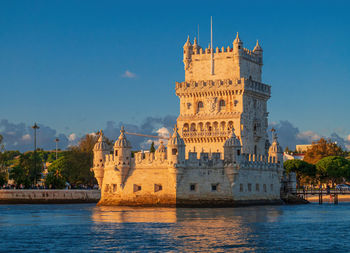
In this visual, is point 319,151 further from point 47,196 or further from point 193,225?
point 193,225

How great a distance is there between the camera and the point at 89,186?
438 feet

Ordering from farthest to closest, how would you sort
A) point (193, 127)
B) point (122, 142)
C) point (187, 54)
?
point (187, 54) < point (193, 127) < point (122, 142)

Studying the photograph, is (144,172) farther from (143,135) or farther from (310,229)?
(310,229)

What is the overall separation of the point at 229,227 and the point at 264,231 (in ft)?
10.3

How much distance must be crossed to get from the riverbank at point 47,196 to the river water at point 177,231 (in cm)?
3045

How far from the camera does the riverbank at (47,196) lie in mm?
104250

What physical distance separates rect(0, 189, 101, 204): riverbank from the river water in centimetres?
3045

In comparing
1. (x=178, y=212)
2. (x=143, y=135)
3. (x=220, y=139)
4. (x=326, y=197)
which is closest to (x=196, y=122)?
(x=220, y=139)

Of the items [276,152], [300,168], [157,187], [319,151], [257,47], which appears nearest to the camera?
[157,187]

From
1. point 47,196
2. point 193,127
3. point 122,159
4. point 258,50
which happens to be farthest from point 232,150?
point 47,196

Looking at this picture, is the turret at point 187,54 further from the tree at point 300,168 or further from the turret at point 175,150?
the tree at point 300,168

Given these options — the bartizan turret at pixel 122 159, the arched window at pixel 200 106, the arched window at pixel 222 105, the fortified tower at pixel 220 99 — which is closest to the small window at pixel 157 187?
the bartizan turret at pixel 122 159

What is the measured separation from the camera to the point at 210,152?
84312 mm

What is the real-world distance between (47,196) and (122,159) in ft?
88.9
